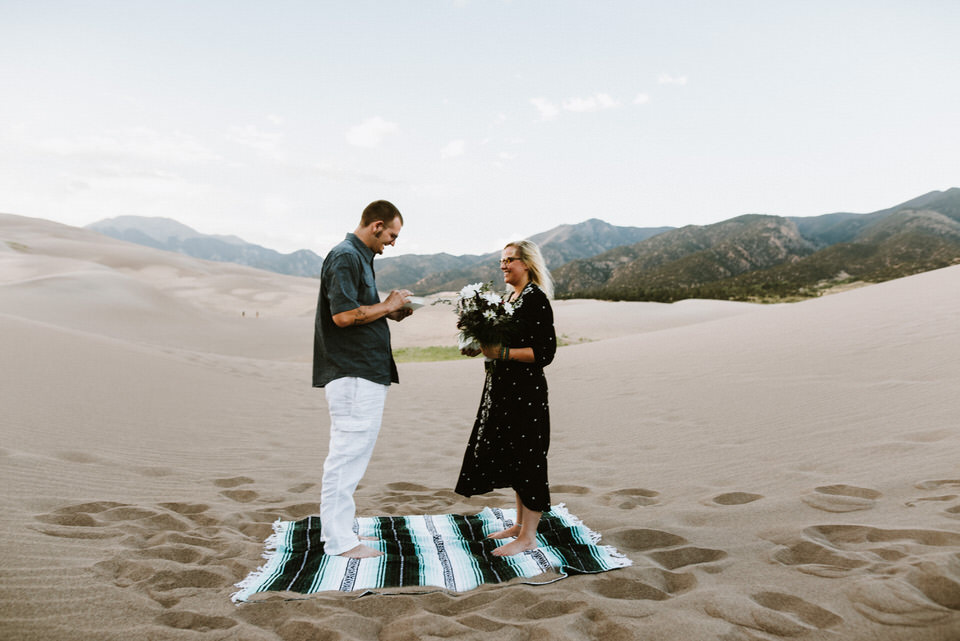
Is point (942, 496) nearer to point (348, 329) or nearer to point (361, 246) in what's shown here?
point (348, 329)

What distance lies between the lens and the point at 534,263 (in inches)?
160

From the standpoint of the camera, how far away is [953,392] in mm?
6461

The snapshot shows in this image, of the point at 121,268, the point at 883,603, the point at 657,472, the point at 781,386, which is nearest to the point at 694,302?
the point at 781,386

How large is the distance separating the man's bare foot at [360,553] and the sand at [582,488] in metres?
0.57

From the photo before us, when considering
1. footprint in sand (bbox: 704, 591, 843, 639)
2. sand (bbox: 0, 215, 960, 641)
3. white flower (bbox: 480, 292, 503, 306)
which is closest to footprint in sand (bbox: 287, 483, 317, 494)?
sand (bbox: 0, 215, 960, 641)

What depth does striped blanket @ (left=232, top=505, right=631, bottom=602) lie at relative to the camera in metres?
3.29

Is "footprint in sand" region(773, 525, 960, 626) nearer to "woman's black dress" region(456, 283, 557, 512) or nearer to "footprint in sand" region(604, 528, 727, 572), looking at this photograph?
"footprint in sand" region(604, 528, 727, 572)

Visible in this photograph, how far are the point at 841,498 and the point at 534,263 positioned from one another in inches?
107

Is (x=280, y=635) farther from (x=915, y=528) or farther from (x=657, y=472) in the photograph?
(x=657, y=472)

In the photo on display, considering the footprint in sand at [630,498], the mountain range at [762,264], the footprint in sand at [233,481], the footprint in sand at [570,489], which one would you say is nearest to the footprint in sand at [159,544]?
the footprint in sand at [233,481]

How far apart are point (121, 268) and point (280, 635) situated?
69626mm

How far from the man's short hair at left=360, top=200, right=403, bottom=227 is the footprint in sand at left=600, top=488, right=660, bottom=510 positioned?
9.53ft

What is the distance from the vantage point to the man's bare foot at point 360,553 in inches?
145

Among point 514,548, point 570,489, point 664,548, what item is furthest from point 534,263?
point 570,489
